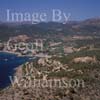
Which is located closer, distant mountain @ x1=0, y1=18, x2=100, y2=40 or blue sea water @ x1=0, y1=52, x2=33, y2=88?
blue sea water @ x1=0, y1=52, x2=33, y2=88

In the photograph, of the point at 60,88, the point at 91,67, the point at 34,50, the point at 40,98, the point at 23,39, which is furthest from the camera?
the point at 23,39

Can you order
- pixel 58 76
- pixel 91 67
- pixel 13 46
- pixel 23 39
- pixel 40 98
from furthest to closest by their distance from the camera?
1. pixel 23 39
2. pixel 13 46
3. pixel 91 67
4. pixel 58 76
5. pixel 40 98

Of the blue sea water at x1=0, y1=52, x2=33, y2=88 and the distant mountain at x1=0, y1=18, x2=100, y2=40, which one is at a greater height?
the distant mountain at x1=0, y1=18, x2=100, y2=40

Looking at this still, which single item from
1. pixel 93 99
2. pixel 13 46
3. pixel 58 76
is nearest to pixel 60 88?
pixel 93 99

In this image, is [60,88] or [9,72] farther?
[9,72]

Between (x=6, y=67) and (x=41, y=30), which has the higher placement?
(x=41, y=30)

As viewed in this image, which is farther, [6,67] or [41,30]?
[41,30]

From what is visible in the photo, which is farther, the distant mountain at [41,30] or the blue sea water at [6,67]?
the distant mountain at [41,30]

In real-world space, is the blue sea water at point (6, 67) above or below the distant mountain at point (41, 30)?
below

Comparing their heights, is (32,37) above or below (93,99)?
above

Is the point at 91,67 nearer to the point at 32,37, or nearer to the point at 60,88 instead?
the point at 60,88
